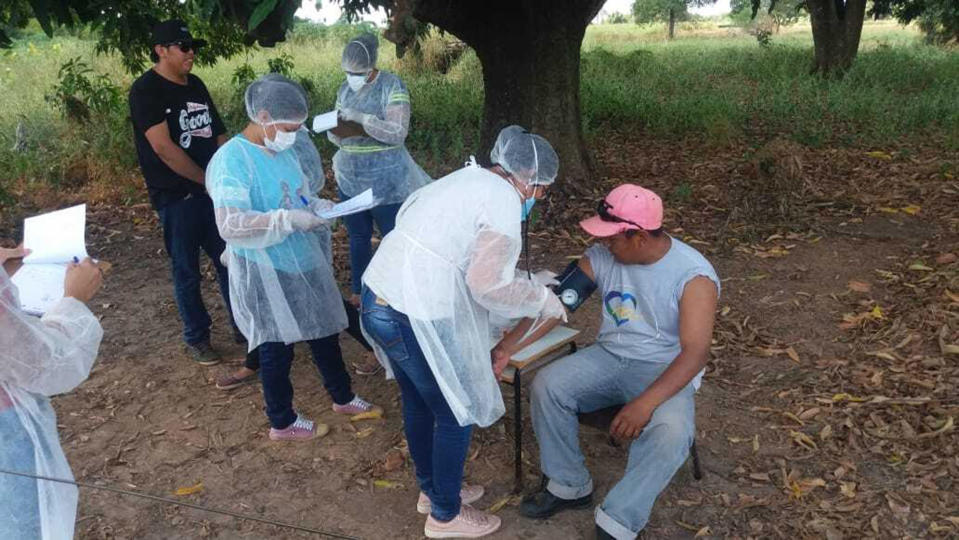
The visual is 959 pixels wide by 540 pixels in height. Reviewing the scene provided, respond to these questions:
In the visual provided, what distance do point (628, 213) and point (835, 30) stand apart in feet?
38.2

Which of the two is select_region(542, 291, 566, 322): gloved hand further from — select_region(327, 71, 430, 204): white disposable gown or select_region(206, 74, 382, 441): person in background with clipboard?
select_region(327, 71, 430, 204): white disposable gown

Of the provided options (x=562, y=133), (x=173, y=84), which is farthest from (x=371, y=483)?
(x=562, y=133)

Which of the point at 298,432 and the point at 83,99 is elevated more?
the point at 83,99

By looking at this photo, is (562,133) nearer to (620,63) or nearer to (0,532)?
(0,532)

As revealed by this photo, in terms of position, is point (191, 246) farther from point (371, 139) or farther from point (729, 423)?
point (729, 423)

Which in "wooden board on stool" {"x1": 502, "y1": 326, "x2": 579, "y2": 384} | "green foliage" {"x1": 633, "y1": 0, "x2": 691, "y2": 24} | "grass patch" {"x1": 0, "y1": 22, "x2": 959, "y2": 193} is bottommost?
"green foliage" {"x1": 633, "y1": 0, "x2": 691, "y2": 24}

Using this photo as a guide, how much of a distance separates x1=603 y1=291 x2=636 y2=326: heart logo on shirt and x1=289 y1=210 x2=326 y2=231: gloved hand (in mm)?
1230

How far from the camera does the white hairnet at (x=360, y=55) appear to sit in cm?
445

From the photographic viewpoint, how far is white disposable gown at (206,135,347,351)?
3.19 metres

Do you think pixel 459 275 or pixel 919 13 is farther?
pixel 919 13

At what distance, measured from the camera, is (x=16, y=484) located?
2070 mm

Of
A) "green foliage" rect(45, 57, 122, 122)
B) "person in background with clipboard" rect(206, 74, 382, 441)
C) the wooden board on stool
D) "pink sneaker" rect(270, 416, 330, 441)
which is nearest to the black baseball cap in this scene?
"person in background with clipboard" rect(206, 74, 382, 441)

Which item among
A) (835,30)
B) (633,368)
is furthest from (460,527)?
(835,30)

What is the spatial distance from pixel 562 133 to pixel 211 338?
3.54 m
